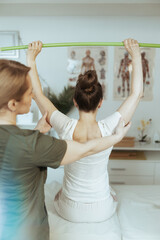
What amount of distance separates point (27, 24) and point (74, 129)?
2246mm

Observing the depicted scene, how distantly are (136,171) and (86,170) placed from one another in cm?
173

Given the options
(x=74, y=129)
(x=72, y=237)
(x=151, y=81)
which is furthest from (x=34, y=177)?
(x=151, y=81)

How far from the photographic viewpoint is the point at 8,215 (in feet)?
3.05

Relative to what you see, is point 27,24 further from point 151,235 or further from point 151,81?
point 151,235

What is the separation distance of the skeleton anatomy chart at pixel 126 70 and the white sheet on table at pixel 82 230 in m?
1.99

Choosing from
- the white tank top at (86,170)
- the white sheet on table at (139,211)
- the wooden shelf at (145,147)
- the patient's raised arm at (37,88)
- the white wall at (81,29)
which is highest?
the white wall at (81,29)

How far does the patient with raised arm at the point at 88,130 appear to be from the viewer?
1.39 meters

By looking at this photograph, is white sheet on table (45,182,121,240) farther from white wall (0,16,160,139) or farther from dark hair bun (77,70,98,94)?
white wall (0,16,160,139)

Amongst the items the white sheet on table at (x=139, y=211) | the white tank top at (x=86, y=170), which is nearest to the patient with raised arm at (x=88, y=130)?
the white tank top at (x=86, y=170)

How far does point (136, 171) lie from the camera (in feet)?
9.98

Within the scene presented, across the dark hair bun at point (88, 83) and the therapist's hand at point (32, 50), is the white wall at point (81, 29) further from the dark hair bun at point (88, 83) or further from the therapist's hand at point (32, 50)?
the dark hair bun at point (88, 83)

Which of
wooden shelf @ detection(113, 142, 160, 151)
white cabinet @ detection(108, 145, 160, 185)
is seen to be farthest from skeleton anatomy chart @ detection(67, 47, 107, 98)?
white cabinet @ detection(108, 145, 160, 185)

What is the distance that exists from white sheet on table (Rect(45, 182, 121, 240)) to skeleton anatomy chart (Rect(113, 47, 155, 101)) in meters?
1.99

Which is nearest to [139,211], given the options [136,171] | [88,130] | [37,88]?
[88,130]
